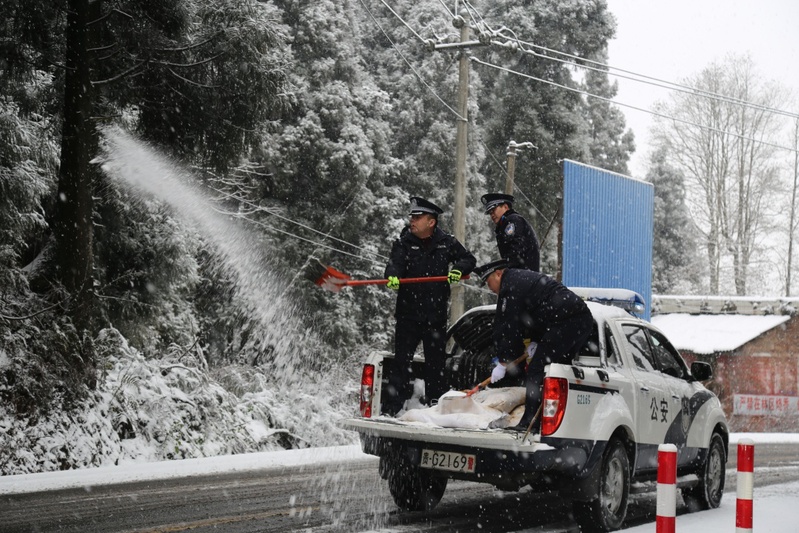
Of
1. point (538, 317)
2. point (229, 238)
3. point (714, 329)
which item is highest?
point (229, 238)

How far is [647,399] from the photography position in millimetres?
7699

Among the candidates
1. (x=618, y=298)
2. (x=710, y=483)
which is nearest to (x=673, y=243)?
(x=618, y=298)

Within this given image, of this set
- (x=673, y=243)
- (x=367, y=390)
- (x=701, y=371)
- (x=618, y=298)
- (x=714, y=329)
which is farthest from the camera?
(x=673, y=243)

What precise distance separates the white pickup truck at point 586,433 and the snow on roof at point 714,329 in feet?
74.4

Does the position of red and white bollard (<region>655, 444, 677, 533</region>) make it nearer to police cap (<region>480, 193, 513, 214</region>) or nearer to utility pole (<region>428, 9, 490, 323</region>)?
police cap (<region>480, 193, 513, 214</region>)

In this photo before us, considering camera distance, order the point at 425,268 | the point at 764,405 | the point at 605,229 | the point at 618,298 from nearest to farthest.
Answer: the point at 425,268
the point at 618,298
the point at 605,229
the point at 764,405

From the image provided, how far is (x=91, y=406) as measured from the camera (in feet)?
37.7

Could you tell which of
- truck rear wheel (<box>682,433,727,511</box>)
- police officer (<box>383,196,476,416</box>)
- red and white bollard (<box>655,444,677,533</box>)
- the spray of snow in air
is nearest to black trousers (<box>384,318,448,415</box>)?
police officer (<box>383,196,476,416</box>)

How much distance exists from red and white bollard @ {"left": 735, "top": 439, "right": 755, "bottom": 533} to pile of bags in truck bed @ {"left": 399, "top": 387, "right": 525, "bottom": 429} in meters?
2.05

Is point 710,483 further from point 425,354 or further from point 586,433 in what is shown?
point 425,354

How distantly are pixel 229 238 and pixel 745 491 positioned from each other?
22.0 m

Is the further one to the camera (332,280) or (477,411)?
(332,280)

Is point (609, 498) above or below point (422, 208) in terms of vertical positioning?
below

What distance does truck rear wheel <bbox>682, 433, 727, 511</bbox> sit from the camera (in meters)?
8.91
